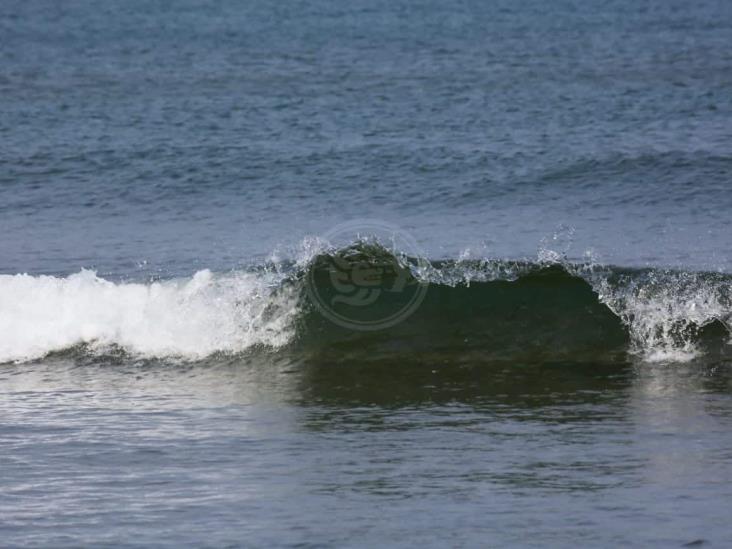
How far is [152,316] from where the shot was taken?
11.5 metres

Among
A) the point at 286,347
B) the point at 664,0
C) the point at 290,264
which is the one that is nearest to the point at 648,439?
the point at 286,347

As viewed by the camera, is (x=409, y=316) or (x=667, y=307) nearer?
(x=667, y=307)

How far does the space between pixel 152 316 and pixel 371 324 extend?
203 centimetres

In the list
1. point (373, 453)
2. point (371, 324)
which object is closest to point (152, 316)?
point (371, 324)

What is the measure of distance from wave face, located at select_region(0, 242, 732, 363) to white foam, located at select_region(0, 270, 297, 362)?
0.01 m

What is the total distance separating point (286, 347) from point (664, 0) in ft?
178

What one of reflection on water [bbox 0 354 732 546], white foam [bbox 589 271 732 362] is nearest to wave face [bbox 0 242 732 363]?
white foam [bbox 589 271 732 362]

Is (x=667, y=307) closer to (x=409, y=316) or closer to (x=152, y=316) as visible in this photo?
(x=409, y=316)

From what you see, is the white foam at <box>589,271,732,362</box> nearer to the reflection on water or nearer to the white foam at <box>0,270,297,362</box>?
the reflection on water

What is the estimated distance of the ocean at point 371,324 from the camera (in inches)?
268

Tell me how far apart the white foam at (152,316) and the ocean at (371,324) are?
29 mm

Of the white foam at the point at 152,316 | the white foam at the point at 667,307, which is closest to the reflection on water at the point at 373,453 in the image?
the white foam at the point at 667,307

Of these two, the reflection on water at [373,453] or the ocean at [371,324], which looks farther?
the ocean at [371,324]

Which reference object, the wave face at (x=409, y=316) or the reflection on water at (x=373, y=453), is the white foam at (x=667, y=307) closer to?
the wave face at (x=409, y=316)
